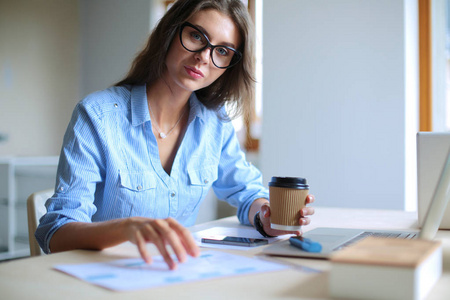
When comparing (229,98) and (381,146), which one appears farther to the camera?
(381,146)

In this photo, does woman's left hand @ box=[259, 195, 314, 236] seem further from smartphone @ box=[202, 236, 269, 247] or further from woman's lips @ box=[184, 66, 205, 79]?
woman's lips @ box=[184, 66, 205, 79]

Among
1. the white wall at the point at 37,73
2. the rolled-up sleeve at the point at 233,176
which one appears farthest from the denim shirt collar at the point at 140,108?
the white wall at the point at 37,73

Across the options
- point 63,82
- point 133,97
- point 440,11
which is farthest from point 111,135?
point 63,82

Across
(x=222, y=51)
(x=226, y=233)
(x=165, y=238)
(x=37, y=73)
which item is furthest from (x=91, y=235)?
(x=37, y=73)

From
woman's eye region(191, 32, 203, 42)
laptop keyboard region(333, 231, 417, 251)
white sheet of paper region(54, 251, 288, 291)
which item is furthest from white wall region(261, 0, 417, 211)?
white sheet of paper region(54, 251, 288, 291)

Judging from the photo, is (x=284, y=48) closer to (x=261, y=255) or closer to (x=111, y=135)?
(x=111, y=135)

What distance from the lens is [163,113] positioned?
1533 mm

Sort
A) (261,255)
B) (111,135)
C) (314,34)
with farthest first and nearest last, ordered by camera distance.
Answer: (314,34)
(111,135)
(261,255)

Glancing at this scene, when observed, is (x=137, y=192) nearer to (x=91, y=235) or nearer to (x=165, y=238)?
(x=91, y=235)

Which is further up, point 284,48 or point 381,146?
point 284,48

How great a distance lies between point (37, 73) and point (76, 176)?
13.6ft

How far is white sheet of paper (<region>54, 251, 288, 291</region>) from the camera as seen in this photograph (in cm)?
66

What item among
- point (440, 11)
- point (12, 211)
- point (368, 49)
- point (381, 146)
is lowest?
point (12, 211)

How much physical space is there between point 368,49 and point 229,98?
149 cm
